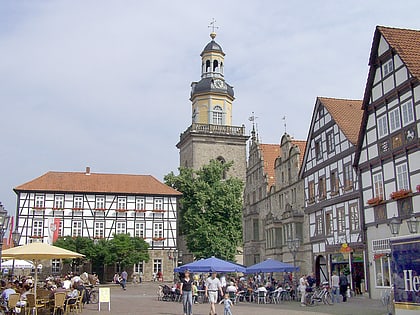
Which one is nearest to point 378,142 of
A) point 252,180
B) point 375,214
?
point 375,214

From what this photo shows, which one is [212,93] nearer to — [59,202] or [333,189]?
[59,202]

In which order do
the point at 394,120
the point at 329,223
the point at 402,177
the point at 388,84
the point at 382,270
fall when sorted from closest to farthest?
the point at 402,177 < the point at 394,120 < the point at 382,270 < the point at 388,84 < the point at 329,223

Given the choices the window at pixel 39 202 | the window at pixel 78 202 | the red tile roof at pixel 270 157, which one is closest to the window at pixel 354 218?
the red tile roof at pixel 270 157

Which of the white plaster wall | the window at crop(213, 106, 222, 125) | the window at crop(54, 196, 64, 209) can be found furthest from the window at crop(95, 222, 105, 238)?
the white plaster wall

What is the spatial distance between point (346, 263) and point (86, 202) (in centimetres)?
3210

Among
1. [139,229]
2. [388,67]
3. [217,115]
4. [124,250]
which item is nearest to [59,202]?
[139,229]

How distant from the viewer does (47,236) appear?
5234 centimetres

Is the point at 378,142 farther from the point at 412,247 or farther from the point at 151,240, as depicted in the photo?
the point at 151,240

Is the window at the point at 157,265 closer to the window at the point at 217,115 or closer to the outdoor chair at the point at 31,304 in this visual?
the window at the point at 217,115

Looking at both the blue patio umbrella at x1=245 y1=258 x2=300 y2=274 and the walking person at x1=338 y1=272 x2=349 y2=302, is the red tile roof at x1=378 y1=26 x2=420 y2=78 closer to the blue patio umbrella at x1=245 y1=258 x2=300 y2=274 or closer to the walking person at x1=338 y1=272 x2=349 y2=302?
the walking person at x1=338 y1=272 x2=349 y2=302

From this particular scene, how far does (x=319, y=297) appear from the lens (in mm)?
25781

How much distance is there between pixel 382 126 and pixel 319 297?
8.76m

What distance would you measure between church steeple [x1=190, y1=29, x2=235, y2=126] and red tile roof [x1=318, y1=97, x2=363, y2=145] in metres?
31.5

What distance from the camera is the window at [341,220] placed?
1145 inches
